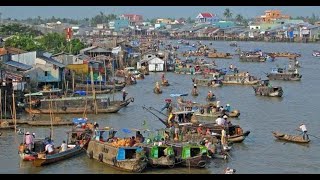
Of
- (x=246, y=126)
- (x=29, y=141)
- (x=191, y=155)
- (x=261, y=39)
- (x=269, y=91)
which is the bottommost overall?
(x=246, y=126)

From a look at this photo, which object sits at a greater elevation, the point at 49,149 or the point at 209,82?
the point at 49,149

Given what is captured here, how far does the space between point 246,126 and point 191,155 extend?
4314mm

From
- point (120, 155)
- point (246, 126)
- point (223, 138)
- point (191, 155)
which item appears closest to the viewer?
point (120, 155)

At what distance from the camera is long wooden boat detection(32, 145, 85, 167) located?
770cm

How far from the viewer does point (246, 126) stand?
38.9 ft

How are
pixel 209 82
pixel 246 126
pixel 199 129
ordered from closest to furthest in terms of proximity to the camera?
pixel 199 129
pixel 246 126
pixel 209 82

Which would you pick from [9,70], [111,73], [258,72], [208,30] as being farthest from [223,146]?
[208,30]

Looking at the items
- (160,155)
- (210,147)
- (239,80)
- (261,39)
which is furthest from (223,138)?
(261,39)

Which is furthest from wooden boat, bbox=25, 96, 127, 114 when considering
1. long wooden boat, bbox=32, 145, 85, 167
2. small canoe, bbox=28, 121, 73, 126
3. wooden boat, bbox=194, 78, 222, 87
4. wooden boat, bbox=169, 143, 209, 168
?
wooden boat, bbox=194, 78, 222, 87

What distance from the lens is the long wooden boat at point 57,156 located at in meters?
7.70

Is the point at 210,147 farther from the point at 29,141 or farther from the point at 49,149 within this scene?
the point at 29,141

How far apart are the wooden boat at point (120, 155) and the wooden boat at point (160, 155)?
15cm

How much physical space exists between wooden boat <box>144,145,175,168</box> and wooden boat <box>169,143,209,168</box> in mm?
159

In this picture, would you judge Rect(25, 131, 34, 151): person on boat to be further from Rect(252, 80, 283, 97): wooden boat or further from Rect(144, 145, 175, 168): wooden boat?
Rect(252, 80, 283, 97): wooden boat
